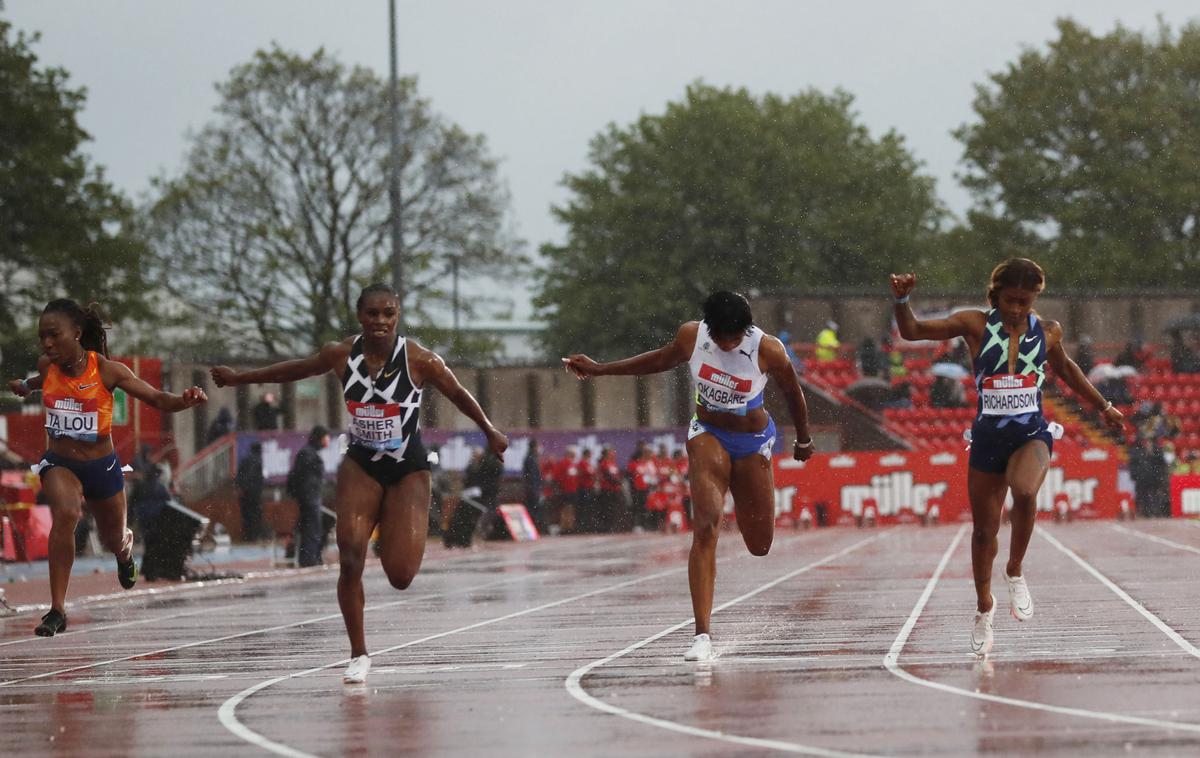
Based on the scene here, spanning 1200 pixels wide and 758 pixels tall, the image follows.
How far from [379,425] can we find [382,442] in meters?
0.09

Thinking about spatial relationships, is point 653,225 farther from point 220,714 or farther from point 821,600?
point 220,714

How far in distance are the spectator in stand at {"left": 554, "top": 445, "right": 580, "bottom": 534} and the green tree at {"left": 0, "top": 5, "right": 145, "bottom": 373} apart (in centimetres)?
1441

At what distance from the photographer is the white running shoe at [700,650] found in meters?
10.5

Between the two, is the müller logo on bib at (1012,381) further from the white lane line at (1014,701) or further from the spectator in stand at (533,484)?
the spectator in stand at (533,484)

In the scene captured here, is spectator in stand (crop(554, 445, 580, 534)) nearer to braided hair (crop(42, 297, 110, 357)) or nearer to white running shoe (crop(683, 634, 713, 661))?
braided hair (crop(42, 297, 110, 357))

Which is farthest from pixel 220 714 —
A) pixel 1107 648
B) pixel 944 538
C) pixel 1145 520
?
pixel 1145 520

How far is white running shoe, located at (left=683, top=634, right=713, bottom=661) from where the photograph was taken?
34.5ft

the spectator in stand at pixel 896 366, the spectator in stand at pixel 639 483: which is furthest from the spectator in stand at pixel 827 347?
the spectator in stand at pixel 639 483

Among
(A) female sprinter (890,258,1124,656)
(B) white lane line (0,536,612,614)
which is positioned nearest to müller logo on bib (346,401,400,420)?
(A) female sprinter (890,258,1124,656)

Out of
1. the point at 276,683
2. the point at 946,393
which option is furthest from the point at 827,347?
the point at 276,683

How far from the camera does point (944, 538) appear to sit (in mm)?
30641

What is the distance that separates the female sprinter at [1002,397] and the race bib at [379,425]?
255cm

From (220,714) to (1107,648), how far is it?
4.66 meters

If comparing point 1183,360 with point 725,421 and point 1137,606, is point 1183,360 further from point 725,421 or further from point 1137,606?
point 725,421
